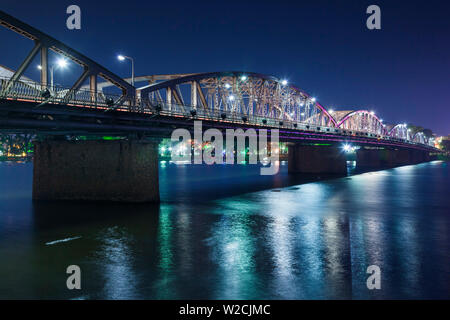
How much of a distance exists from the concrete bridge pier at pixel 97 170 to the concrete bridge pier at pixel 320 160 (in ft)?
188

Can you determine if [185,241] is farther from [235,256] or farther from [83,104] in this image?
[83,104]

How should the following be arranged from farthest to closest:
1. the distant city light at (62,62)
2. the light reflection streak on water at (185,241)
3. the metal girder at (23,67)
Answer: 1. the distant city light at (62,62)
2. the metal girder at (23,67)
3. the light reflection streak on water at (185,241)

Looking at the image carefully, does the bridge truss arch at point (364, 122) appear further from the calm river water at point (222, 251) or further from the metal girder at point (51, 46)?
the metal girder at point (51, 46)

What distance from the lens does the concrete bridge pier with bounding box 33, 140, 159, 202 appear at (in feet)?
109

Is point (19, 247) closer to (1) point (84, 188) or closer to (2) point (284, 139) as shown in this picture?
(1) point (84, 188)

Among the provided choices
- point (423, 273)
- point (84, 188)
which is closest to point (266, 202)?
point (84, 188)

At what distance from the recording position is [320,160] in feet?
284

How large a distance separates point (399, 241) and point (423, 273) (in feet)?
20.9

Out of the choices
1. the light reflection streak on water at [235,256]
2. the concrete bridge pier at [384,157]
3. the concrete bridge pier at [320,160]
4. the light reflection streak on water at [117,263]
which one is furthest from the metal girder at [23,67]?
the concrete bridge pier at [384,157]

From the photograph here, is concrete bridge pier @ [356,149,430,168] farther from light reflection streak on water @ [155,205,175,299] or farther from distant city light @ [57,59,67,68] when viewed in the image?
light reflection streak on water @ [155,205,175,299]

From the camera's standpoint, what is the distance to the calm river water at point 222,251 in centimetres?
1361

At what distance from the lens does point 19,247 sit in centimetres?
2038

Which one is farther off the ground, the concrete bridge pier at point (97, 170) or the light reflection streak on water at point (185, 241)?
the concrete bridge pier at point (97, 170)

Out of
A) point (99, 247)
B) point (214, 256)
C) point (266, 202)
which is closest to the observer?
point (214, 256)
